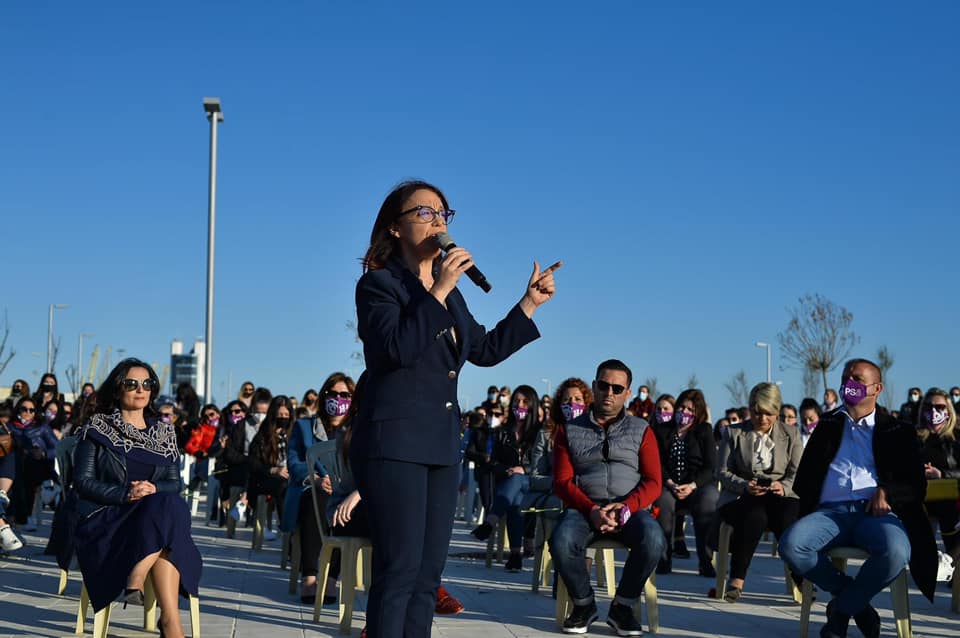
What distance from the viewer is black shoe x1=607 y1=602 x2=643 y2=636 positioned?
23.2 feet

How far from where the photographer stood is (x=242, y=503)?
1456cm

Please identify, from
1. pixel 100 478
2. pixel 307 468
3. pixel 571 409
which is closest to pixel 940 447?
pixel 571 409

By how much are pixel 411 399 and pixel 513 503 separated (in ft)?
25.1

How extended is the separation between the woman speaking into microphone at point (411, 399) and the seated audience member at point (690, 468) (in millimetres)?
7511

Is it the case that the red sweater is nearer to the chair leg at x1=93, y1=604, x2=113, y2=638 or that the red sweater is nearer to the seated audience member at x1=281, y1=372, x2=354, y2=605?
the seated audience member at x1=281, y1=372, x2=354, y2=605

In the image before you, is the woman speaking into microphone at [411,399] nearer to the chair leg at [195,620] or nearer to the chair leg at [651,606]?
the chair leg at [195,620]

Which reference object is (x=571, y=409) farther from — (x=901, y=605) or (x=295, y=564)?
(x=901, y=605)

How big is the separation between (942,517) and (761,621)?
2.36 meters

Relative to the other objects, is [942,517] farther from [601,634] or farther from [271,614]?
[271,614]

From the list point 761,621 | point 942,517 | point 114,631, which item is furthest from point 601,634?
point 942,517

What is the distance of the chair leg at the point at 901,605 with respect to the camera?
6660mm

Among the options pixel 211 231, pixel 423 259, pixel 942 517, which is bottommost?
pixel 942 517

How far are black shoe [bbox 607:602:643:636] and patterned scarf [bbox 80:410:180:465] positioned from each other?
2785mm

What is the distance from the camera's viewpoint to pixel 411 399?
3768mm
